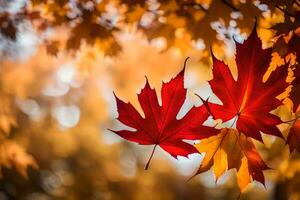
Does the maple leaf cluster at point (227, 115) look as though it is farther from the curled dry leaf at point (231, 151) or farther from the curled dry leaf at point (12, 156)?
the curled dry leaf at point (12, 156)

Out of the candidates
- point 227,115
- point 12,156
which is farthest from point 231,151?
point 12,156

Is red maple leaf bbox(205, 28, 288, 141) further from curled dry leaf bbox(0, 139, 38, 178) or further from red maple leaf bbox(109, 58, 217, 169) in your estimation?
curled dry leaf bbox(0, 139, 38, 178)

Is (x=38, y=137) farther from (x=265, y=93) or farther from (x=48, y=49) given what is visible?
(x=265, y=93)

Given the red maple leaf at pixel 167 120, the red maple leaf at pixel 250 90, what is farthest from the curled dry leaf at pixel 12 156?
the red maple leaf at pixel 250 90

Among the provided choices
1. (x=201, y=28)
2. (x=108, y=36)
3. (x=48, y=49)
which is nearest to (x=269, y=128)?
(x=201, y=28)

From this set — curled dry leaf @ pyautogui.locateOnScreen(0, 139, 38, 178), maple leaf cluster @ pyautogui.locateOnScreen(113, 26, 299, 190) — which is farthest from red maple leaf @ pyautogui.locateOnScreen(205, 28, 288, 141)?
curled dry leaf @ pyautogui.locateOnScreen(0, 139, 38, 178)

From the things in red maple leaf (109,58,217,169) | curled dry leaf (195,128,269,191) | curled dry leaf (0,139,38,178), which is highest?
curled dry leaf (0,139,38,178)

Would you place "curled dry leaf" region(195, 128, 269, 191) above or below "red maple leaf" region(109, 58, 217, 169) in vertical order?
below

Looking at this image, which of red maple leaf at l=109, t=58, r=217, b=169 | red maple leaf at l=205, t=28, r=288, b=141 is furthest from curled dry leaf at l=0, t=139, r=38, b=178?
red maple leaf at l=205, t=28, r=288, b=141

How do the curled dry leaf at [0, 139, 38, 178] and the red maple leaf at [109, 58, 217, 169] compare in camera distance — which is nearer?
the red maple leaf at [109, 58, 217, 169]
